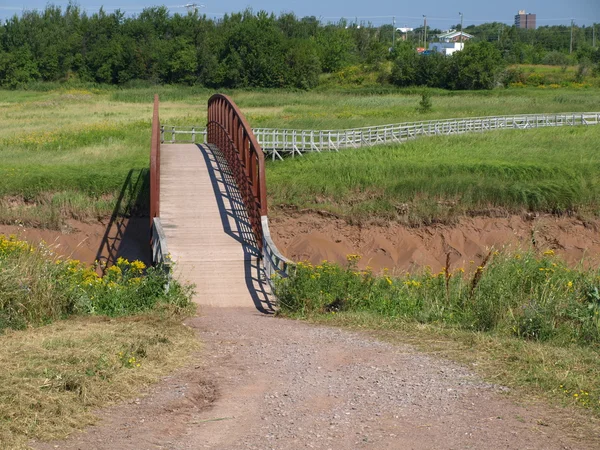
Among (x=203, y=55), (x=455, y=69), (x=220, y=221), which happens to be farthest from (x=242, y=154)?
(x=203, y=55)

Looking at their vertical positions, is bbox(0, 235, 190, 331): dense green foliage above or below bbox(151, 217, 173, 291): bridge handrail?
above

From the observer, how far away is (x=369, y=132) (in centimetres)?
3872

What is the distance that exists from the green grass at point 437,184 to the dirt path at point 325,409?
1880 centimetres

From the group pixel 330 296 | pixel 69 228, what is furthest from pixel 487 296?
pixel 69 228

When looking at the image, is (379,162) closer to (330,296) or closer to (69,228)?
(69,228)

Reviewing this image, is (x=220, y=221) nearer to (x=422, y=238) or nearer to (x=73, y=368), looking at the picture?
(x=422, y=238)

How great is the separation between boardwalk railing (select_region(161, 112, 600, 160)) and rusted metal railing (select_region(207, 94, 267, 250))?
342 centimetres

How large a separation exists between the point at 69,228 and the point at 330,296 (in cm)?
1662

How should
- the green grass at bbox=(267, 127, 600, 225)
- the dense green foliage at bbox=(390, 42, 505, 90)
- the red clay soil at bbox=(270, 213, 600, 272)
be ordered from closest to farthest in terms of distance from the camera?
the red clay soil at bbox=(270, 213, 600, 272), the green grass at bbox=(267, 127, 600, 225), the dense green foliage at bbox=(390, 42, 505, 90)

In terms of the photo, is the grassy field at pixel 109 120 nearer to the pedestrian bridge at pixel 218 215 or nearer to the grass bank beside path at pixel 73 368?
the pedestrian bridge at pixel 218 215

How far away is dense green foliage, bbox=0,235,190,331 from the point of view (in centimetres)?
1080

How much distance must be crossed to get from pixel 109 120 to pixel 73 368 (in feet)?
147

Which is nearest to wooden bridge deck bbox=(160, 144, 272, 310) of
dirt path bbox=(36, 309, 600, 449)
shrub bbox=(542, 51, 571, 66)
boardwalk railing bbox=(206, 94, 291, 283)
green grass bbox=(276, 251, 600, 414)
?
boardwalk railing bbox=(206, 94, 291, 283)

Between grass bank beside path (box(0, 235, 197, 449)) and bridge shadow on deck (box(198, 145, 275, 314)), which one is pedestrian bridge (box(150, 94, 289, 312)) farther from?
grass bank beside path (box(0, 235, 197, 449))
